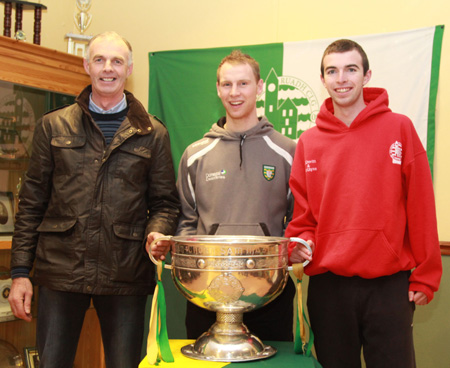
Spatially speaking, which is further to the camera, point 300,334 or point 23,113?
point 23,113

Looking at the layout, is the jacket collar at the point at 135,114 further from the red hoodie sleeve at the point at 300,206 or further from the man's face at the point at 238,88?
the red hoodie sleeve at the point at 300,206

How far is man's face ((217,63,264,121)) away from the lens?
6.58 ft

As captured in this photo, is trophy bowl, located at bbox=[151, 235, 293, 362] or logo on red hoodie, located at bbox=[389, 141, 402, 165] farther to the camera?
logo on red hoodie, located at bbox=[389, 141, 402, 165]

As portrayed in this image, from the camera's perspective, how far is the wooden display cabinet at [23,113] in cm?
276

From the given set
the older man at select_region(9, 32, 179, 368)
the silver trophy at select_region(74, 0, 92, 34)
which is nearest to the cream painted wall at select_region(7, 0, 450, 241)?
the silver trophy at select_region(74, 0, 92, 34)

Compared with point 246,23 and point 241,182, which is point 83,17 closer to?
point 246,23

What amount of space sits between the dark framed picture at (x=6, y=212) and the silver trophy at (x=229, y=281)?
1638mm

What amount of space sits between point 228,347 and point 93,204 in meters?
0.85

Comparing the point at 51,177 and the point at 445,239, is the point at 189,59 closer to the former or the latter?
the point at 51,177

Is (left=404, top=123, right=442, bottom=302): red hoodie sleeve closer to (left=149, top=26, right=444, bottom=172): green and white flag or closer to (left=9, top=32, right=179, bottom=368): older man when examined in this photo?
(left=9, top=32, right=179, bottom=368): older man

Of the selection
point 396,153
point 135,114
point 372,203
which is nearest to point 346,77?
point 396,153

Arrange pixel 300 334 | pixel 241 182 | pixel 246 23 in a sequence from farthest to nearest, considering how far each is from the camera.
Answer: pixel 246 23, pixel 241 182, pixel 300 334

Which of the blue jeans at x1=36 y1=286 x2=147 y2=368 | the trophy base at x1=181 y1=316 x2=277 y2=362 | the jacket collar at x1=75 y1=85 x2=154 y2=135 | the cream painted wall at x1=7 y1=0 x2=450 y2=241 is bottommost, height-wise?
the blue jeans at x1=36 y1=286 x2=147 y2=368

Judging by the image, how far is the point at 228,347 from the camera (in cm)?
143
